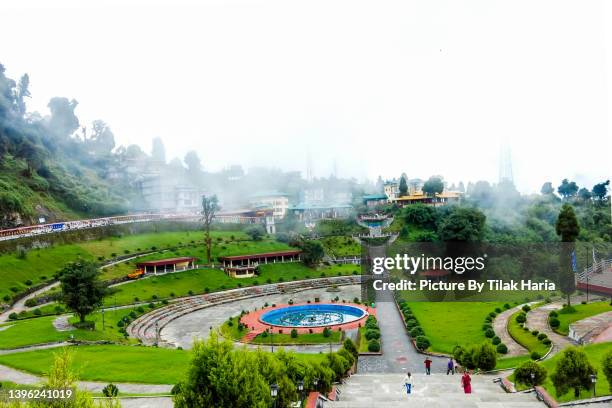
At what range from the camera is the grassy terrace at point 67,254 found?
44.5 meters

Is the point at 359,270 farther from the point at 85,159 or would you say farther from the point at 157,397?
the point at 85,159

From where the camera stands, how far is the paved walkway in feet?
93.5

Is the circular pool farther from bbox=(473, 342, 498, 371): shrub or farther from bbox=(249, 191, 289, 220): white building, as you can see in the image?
bbox=(249, 191, 289, 220): white building


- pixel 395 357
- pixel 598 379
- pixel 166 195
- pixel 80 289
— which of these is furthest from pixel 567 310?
pixel 166 195

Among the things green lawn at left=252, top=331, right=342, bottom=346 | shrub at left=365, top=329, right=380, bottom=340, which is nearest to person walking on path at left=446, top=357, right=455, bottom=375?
shrub at left=365, top=329, right=380, bottom=340

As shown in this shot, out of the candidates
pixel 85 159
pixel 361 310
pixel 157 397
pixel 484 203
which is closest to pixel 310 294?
pixel 361 310

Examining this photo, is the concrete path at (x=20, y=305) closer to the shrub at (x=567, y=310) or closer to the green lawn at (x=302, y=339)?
the green lawn at (x=302, y=339)

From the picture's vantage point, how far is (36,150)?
71.8 meters

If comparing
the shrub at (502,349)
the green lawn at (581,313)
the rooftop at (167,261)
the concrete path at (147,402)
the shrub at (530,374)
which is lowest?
the shrub at (502,349)

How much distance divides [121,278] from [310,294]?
20.9m

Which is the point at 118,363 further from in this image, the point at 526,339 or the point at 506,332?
the point at 506,332

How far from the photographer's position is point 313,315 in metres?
46.1

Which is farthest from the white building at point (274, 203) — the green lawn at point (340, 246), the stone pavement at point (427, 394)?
the stone pavement at point (427, 394)

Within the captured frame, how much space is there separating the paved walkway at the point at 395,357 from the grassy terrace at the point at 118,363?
504cm
